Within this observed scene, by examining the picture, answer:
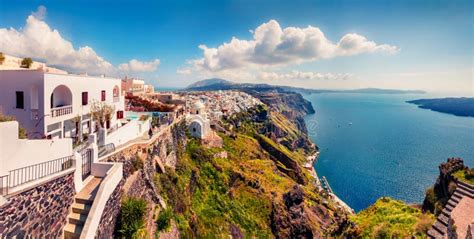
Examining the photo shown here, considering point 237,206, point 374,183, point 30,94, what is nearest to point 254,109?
point 374,183

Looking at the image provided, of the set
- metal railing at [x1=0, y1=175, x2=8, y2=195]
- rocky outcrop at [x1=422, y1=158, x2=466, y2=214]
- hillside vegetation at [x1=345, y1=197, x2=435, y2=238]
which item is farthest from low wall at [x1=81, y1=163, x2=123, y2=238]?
rocky outcrop at [x1=422, y1=158, x2=466, y2=214]

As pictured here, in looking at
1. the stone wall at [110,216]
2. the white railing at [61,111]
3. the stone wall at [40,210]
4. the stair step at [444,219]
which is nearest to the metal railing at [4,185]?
the stone wall at [40,210]

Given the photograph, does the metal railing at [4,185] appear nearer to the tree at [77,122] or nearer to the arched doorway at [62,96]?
the tree at [77,122]

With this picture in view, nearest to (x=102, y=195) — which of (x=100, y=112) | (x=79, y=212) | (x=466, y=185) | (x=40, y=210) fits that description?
(x=79, y=212)

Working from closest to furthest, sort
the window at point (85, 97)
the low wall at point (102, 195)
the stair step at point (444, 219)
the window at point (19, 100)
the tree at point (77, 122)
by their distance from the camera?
the low wall at point (102, 195)
the window at point (19, 100)
the stair step at point (444, 219)
the tree at point (77, 122)
the window at point (85, 97)

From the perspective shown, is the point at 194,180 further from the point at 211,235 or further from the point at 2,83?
the point at 2,83

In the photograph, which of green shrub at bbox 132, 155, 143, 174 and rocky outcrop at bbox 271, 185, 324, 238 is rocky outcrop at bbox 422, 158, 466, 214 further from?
green shrub at bbox 132, 155, 143, 174
